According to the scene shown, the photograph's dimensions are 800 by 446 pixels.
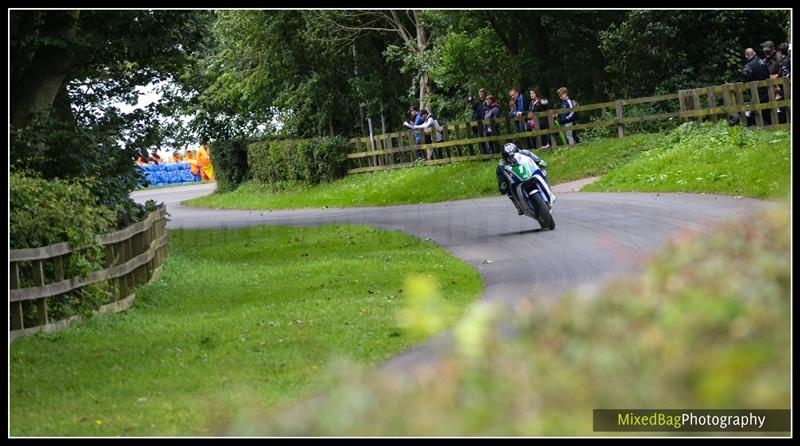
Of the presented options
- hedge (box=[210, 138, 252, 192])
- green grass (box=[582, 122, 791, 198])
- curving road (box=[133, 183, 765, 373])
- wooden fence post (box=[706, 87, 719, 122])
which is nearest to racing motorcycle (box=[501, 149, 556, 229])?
curving road (box=[133, 183, 765, 373])

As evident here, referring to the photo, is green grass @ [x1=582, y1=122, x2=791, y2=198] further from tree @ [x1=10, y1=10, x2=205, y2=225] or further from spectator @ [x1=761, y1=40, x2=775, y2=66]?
tree @ [x1=10, y1=10, x2=205, y2=225]

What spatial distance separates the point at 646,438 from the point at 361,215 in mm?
27268

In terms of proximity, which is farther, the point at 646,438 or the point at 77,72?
the point at 77,72

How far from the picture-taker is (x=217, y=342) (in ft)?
40.5

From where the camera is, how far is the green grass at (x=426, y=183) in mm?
32844

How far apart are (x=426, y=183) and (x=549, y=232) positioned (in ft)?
57.1

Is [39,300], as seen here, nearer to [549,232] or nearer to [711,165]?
[549,232]

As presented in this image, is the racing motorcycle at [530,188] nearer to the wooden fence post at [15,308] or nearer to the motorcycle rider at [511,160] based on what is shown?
the motorcycle rider at [511,160]

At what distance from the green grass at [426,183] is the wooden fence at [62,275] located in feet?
55.2

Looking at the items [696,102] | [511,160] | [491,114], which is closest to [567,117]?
[491,114]

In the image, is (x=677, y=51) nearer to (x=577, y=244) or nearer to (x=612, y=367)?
(x=577, y=244)

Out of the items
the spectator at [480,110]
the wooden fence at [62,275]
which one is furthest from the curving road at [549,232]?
the spectator at [480,110]

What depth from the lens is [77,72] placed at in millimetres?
20156
